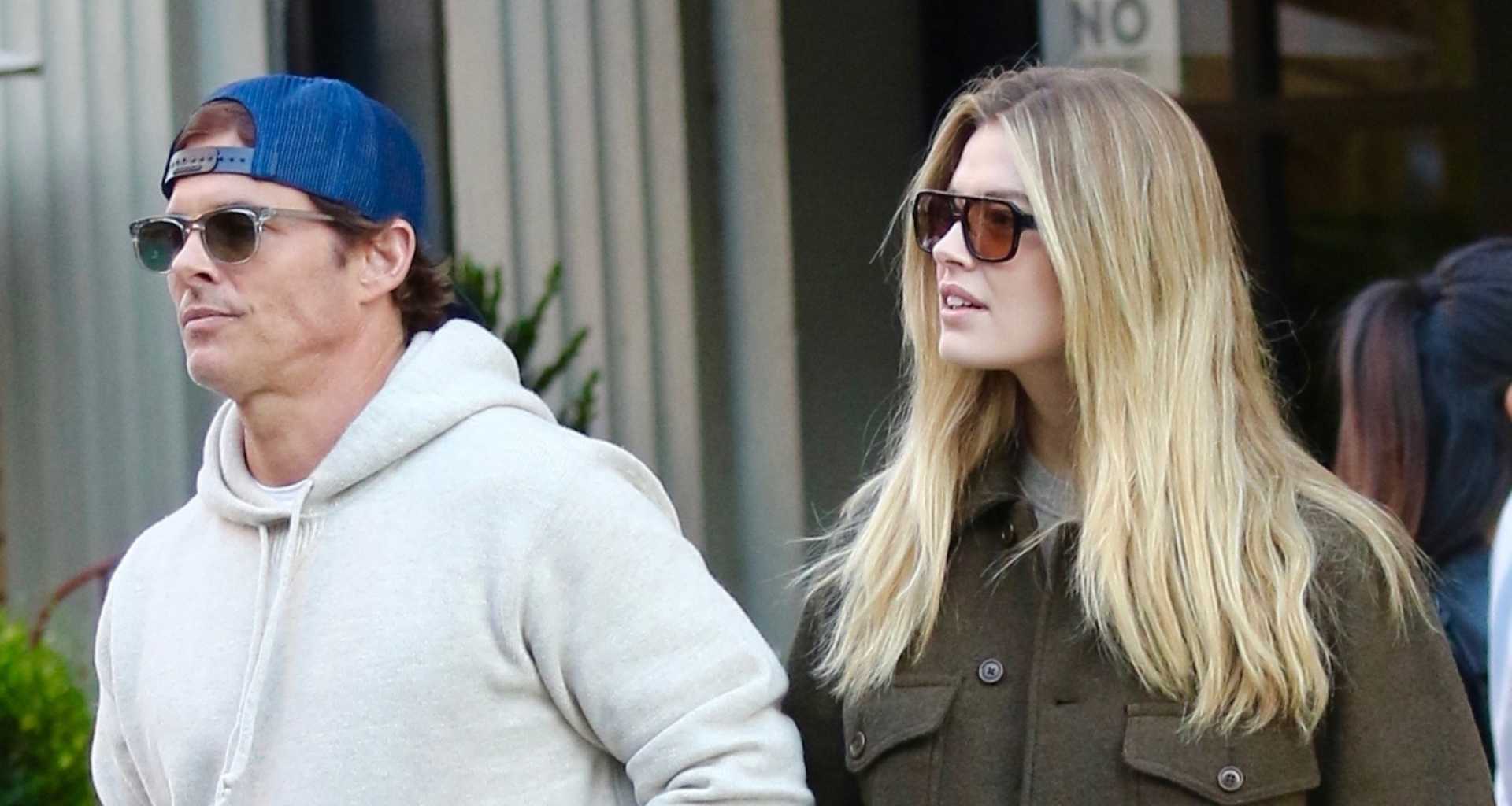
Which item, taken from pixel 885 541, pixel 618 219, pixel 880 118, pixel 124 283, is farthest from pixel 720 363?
pixel 885 541

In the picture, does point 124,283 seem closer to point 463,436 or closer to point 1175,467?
point 463,436

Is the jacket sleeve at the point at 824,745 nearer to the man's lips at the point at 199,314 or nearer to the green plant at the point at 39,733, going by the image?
the man's lips at the point at 199,314

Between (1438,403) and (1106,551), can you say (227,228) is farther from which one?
(1438,403)

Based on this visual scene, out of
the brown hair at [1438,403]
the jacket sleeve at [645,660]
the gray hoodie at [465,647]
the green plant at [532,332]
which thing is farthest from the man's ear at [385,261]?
the green plant at [532,332]

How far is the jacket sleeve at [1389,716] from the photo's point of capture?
2.51 metres

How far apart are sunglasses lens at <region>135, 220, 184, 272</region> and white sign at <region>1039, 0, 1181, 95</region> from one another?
13.4ft

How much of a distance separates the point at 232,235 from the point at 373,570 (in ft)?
1.45

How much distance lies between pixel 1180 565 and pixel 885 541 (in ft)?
1.33

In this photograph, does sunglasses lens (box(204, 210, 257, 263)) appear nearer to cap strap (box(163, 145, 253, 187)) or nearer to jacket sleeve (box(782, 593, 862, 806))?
cap strap (box(163, 145, 253, 187))

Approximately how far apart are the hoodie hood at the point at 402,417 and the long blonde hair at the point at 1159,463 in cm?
53

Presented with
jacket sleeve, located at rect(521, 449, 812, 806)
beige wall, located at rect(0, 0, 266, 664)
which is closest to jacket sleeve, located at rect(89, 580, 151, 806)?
jacket sleeve, located at rect(521, 449, 812, 806)

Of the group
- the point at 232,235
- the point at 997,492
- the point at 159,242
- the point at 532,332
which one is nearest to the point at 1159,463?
the point at 997,492

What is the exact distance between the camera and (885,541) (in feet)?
9.35

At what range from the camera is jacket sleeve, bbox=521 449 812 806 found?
2.58 metres
